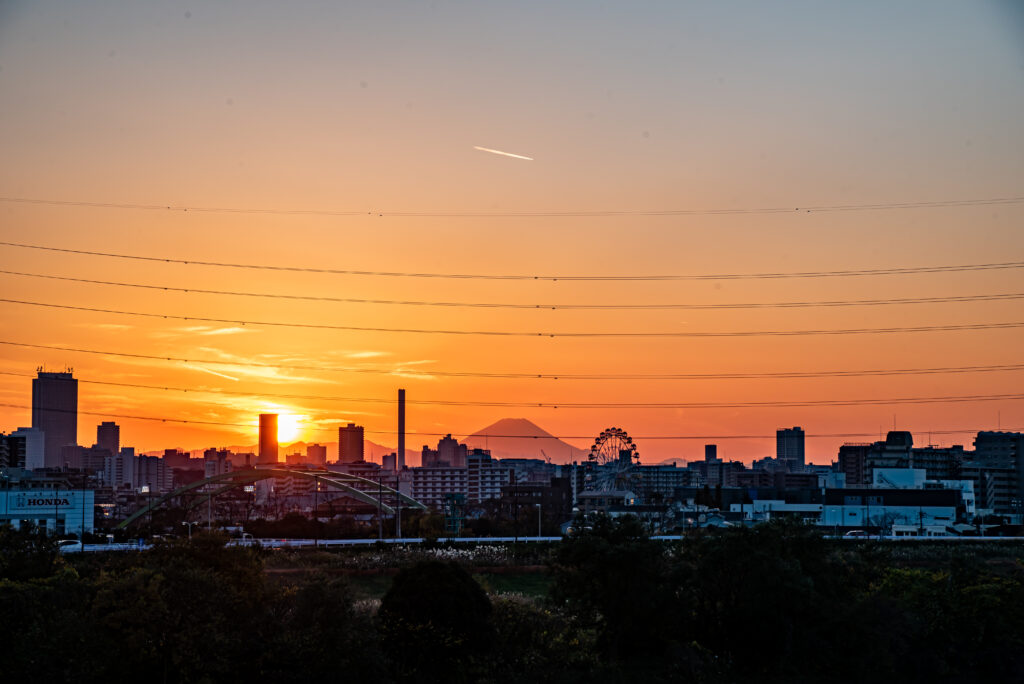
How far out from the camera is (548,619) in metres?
29.4

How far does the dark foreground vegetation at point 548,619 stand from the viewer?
73.7 ft

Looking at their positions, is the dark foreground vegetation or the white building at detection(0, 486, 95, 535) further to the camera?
the white building at detection(0, 486, 95, 535)

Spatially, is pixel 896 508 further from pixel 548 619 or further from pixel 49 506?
pixel 548 619

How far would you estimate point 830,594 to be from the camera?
98.5 ft

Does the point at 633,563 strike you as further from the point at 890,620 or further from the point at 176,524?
the point at 176,524

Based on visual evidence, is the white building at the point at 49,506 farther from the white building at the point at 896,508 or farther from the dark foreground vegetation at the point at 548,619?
the white building at the point at 896,508

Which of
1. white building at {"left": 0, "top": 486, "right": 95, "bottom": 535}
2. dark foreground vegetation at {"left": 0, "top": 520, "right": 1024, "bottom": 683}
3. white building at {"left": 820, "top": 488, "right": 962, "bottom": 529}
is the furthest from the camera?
white building at {"left": 820, "top": 488, "right": 962, "bottom": 529}

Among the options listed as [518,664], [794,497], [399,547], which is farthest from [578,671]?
[794,497]

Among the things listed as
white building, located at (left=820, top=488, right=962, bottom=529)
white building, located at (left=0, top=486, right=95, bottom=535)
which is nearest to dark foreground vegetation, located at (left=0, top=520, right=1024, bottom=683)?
white building, located at (left=0, top=486, right=95, bottom=535)

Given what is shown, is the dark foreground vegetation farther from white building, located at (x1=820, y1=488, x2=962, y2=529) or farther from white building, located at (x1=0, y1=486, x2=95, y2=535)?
white building, located at (x1=820, y1=488, x2=962, y2=529)

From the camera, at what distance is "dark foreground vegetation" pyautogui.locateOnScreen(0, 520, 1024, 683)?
73.7ft

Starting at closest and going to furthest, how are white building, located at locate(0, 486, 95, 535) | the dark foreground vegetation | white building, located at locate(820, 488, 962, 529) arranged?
the dark foreground vegetation
white building, located at locate(0, 486, 95, 535)
white building, located at locate(820, 488, 962, 529)

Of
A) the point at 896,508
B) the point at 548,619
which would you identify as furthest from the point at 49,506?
the point at 896,508

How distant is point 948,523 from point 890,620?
98.1 metres
